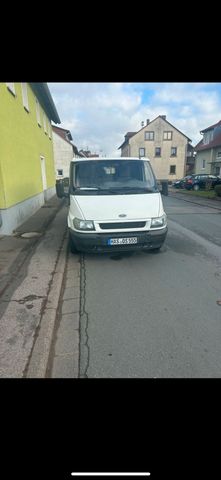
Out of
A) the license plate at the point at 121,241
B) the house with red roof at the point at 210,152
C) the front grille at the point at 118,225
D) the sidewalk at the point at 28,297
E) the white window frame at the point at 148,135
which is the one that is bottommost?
the sidewalk at the point at 28,297

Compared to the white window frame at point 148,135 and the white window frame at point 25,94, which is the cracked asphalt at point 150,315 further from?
the white window frame at point 148,135

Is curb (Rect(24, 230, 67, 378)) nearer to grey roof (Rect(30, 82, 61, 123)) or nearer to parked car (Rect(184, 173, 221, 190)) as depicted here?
grey roof (Rect(30, 82, 61, 123))

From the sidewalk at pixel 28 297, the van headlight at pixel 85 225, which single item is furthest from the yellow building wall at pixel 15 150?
the van headlight at pixel 85 225

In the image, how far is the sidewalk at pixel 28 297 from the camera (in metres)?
2.47

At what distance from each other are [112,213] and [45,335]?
245cm

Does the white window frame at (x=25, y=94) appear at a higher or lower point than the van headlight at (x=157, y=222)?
higher

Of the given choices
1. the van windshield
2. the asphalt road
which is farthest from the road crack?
the van windshield

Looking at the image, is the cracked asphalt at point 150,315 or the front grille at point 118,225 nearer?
the cracked asphalt at point 150,315

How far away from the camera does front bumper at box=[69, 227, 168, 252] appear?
181 inches

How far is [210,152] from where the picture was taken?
2898 cm
